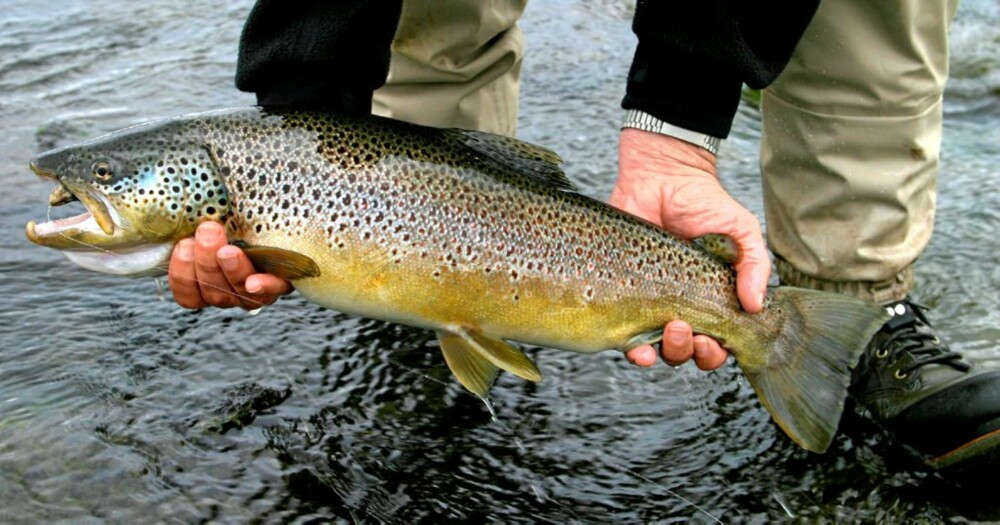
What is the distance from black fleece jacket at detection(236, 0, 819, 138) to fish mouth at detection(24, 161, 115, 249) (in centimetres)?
55

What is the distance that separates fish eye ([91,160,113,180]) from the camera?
2.77 metres

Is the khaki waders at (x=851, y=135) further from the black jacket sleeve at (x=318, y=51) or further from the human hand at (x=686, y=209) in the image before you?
the black jacket sleeve at (x=318, y=51)

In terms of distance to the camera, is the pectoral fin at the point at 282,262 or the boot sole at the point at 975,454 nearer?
the pectoral fin at the point at 282,262

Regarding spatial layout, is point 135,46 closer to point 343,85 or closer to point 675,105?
point 343,85

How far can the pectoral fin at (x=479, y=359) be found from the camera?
2.88 m

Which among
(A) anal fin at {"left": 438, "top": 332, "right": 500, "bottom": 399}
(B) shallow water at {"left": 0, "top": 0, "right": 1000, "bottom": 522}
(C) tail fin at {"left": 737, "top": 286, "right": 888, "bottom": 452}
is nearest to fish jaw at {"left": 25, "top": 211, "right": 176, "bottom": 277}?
(B) shallow water at {"left": 0, "top": 0, "right": 1000, "bottom": 522}

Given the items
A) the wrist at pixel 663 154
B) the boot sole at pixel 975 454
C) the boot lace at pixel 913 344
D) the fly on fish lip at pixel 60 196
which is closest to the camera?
the fly on fish lip at pixel 60 196

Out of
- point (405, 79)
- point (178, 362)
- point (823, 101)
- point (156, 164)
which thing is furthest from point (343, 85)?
point (823, 101)

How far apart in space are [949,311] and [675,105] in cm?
167

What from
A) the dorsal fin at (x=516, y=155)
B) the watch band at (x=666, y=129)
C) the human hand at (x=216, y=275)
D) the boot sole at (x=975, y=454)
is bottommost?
the boot sole at (x=975, y=454)

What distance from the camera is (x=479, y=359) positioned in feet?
9.59

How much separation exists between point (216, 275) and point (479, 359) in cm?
75

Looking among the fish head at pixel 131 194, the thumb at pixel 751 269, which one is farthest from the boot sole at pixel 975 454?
the fish head at pixel 131 194

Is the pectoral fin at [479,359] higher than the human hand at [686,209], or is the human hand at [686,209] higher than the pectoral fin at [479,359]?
the human hand at [686,209]
